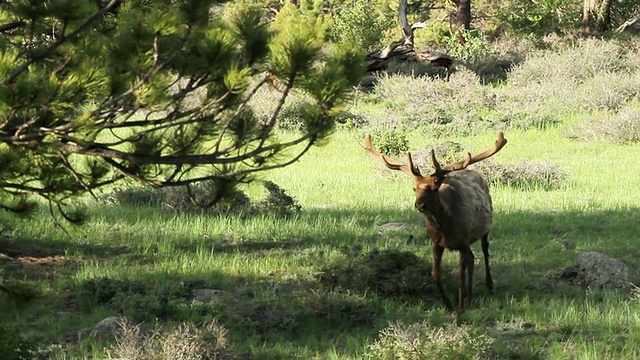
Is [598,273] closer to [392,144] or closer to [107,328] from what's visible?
[107,328]

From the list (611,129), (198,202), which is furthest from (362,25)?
(198,202)

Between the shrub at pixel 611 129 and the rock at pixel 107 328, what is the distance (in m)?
14.0

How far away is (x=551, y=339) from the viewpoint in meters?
7.84

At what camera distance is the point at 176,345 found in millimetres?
6918

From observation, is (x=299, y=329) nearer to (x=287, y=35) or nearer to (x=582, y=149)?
(x=287, y=35)

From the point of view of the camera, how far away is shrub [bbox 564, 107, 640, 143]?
1989 centimetres

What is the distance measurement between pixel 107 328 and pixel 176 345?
1403 millimetres

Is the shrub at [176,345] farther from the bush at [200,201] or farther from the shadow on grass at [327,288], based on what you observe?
the bush at [200,201]

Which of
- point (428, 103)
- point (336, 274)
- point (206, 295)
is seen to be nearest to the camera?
point (206, 295)

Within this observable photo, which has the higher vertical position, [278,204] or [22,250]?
[278,204]

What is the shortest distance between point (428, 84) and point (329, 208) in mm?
11147

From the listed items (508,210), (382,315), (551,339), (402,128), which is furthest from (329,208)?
(402,128)

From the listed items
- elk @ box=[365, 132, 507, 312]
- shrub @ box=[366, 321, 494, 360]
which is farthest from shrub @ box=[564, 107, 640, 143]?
shrub @ box=[366, 321, 494, 360]

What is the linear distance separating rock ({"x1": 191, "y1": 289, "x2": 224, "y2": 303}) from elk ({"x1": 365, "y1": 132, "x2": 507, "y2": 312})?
194cm
